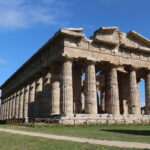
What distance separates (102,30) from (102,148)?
82.3 feet

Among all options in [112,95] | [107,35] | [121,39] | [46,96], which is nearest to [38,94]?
[46,96]

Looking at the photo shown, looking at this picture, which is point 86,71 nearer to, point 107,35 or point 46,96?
point 107,35

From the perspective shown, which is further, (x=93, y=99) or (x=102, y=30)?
(x=102, y=30)

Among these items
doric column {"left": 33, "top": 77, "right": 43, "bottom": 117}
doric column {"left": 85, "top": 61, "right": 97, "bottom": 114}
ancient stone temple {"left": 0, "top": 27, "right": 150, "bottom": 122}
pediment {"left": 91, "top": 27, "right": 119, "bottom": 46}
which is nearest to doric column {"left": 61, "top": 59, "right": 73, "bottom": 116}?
ancient stone temple {"left": 0, "top": 27, "right": 150, "bottom": 122}

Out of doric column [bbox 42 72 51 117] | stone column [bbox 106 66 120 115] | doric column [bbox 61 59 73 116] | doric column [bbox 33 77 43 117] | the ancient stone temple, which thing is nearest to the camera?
doric column [bbox 61 59 73 116]

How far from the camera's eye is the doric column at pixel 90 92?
96.2ft

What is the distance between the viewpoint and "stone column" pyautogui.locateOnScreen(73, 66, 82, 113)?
3628cm

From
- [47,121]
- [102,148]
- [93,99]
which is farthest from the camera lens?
[93,99]

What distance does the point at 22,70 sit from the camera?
4603cm

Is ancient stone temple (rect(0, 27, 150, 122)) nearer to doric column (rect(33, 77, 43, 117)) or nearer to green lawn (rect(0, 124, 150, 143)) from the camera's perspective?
doric column (rect(33, 77, 43, 117))

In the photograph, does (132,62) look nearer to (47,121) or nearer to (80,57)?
(80,57)

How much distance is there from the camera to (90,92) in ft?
97.9

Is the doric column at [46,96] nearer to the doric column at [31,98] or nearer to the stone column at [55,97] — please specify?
the stone column at [55,97]

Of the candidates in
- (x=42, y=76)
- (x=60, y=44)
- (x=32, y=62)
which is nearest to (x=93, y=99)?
(x=60, y=44)
